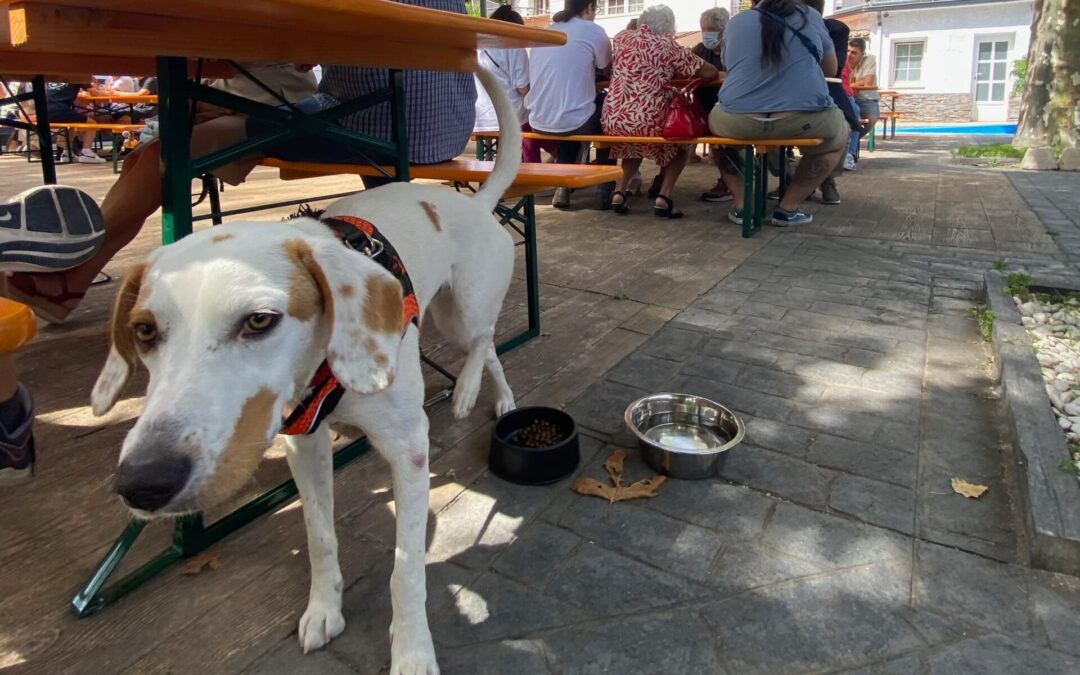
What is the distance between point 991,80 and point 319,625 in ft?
91.3

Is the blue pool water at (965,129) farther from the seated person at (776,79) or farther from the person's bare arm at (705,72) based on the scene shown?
the seated person at (776,79)

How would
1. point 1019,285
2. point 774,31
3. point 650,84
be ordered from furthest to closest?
point 650,84
point 774,31
point 1019,285

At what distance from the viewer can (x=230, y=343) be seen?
1.09 m

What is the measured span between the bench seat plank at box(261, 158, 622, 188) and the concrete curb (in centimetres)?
180

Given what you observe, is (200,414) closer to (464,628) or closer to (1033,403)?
(464,628)

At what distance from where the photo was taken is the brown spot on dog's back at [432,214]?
1988 mm

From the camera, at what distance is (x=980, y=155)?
35.5 feet

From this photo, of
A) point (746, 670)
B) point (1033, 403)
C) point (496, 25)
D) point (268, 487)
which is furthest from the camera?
point (1033, 403)

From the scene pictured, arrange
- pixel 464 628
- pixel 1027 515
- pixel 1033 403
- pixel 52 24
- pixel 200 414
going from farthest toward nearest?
pixel 1033 403
pixel 1027 515
pixel 464 628
pixel 52 24
pixel 200 414

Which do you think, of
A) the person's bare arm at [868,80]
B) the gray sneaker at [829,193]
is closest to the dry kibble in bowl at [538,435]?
the gray sneaker at [829,193]

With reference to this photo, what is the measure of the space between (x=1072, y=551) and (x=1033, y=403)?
81cm

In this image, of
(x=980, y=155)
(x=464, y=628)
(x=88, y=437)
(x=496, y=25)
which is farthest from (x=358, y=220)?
(x=980, y=155)

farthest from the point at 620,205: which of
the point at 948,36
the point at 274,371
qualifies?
the point at 948,36

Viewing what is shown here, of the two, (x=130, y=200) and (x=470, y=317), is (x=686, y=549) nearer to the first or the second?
(x=470, y=317)
